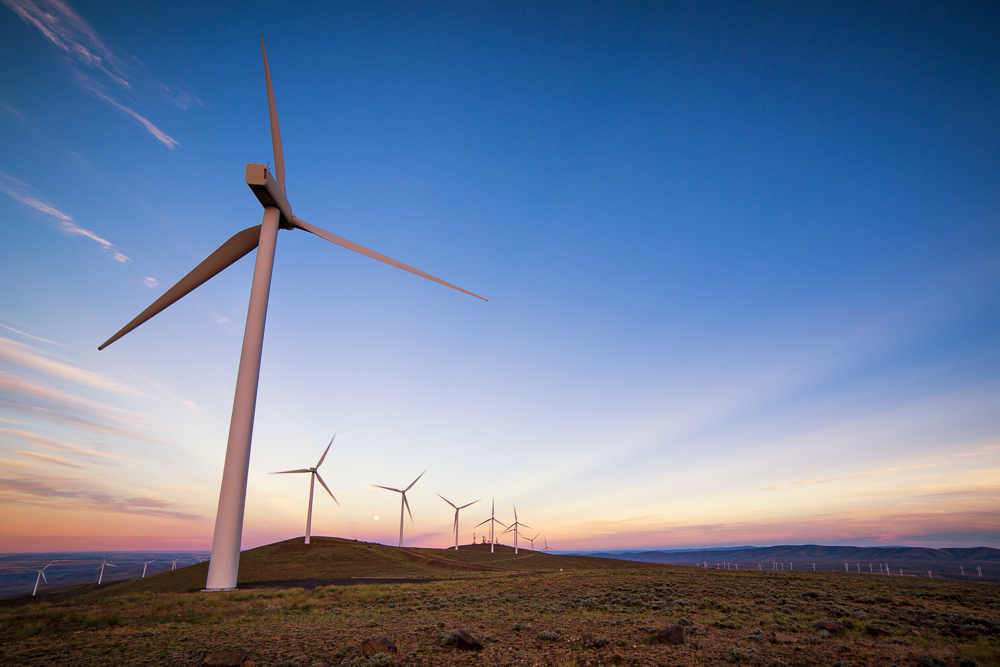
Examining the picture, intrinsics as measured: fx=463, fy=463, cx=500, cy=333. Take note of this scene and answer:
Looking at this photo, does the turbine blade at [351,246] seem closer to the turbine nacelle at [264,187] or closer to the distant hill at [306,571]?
the turbine nacelle at [264,187]

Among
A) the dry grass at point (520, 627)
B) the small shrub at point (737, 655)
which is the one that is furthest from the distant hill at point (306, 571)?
the small shrub at point (737, 655)

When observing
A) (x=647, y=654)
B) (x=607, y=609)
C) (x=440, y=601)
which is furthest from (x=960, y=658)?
(x=440, y=601)

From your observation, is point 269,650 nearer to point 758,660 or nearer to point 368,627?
point 368,627

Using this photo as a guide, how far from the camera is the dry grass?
15672 mm

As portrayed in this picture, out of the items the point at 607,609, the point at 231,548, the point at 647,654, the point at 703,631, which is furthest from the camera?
the point at 231,548

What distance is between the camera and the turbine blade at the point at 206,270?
36156 mm

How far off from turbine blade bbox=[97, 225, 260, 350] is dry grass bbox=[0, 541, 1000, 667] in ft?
64.2

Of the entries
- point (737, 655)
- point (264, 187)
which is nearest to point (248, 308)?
point (264, 187)

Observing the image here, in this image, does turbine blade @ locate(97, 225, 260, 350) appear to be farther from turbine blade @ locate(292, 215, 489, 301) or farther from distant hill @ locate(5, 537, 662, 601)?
distant hill @ locate(5, 537, 662, 601)

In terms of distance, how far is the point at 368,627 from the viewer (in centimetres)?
2133

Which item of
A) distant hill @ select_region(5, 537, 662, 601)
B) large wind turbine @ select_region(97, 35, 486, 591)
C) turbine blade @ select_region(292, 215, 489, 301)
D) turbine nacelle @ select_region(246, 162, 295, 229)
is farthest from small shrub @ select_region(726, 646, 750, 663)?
distant hill @ select_region(5, 537, 662, 601)

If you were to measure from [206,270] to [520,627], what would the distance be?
118 feet

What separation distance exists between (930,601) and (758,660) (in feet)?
89.0

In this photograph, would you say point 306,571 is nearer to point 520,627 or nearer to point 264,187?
point 264,187
